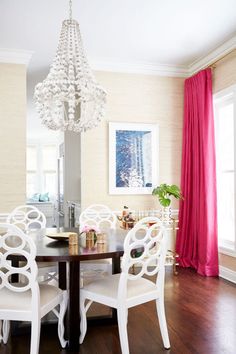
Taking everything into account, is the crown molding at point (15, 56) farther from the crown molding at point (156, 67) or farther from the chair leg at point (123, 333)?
the chair leg at point (123, 333)

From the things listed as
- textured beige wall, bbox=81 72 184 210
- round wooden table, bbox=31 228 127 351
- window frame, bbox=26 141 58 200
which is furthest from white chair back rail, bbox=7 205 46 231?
window frame, bbox=26 141 58 200

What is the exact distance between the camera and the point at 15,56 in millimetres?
4340

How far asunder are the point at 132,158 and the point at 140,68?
1.32 meters

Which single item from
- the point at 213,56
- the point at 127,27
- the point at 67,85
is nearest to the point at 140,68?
the point at 213,56

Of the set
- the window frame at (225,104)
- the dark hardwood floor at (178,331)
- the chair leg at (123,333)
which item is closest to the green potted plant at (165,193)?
the window frame at (225,104)

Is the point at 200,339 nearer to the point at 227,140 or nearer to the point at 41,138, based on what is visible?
the point at 227,140

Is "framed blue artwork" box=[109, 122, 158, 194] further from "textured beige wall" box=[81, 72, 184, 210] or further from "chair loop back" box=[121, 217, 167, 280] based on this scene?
"chair loop back" box=[121, 217, 167, 280]

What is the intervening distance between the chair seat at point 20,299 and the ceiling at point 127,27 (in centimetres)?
259

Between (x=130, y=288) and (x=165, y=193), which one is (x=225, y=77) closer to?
(x=165, y=193)

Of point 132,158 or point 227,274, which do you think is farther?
point 132,158

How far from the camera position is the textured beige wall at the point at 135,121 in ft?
15.2

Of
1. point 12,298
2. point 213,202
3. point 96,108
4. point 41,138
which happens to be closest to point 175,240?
point 213,202

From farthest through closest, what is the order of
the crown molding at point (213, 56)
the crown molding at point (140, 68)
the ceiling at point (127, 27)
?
the crown molding at point (140, 68) < the crown molding at point (213, 56) < the ceiling at point (127, 27)

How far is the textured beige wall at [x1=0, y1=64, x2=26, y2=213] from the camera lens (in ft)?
14.1
